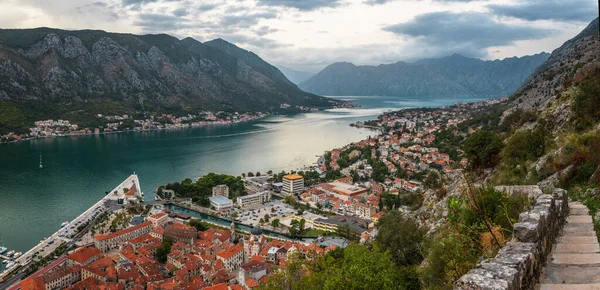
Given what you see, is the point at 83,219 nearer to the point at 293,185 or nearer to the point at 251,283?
the point at 251,283

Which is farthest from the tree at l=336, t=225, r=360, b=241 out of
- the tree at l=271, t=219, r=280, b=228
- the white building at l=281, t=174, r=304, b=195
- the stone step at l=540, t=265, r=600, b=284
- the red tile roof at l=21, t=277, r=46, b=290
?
the stone step at l=540, t=265, r=600, b=284

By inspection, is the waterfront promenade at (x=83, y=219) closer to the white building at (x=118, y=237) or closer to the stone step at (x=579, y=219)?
the white building at (x=118, y=237)

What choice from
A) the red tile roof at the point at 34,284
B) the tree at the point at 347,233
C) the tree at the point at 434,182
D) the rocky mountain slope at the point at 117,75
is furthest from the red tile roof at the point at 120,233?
the rocky mountain slope at the point at 117,75

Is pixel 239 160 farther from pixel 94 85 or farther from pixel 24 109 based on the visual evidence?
pixel 94 85

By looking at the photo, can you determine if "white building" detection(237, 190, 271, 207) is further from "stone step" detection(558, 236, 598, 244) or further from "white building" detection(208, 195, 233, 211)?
"stone step" detection(558, 236, 598, 244)

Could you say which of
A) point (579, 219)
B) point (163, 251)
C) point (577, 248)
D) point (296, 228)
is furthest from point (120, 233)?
point (577, 248)

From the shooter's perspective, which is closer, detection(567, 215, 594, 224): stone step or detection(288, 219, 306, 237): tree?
detection(567, 215, 594, 224): stone step

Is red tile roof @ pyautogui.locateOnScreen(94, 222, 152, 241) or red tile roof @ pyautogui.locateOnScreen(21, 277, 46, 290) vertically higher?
red tile roof @ pyautogui.locateOnScreen(21, 277, 46, 290)
